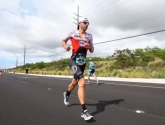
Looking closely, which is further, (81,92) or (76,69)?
(76,69)

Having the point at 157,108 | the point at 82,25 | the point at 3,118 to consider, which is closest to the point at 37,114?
the point at 3,118

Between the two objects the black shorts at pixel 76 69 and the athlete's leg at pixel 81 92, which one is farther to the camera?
the black shorts at pixel 76 69

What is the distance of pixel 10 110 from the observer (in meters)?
5.45

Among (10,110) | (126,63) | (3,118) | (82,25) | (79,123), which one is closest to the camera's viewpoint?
(79,123)

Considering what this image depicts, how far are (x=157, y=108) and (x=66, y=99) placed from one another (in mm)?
2310

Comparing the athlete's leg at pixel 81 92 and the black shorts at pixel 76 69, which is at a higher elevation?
the black shorts at pixel 76 69

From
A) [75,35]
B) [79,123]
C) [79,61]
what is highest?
[75,35]

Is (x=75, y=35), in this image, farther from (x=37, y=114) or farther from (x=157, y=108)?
(x=157, y=108)

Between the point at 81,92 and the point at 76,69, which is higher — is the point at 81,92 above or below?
below

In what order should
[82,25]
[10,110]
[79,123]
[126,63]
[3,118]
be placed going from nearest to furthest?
[79,123] → [3,118] → [82,25] → [10,110] → [126,63]

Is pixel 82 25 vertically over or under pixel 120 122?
over

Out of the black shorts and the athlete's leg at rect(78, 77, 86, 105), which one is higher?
the black shorts

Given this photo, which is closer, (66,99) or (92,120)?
(92,120)

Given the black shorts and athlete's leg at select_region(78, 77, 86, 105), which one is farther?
the black shorts
